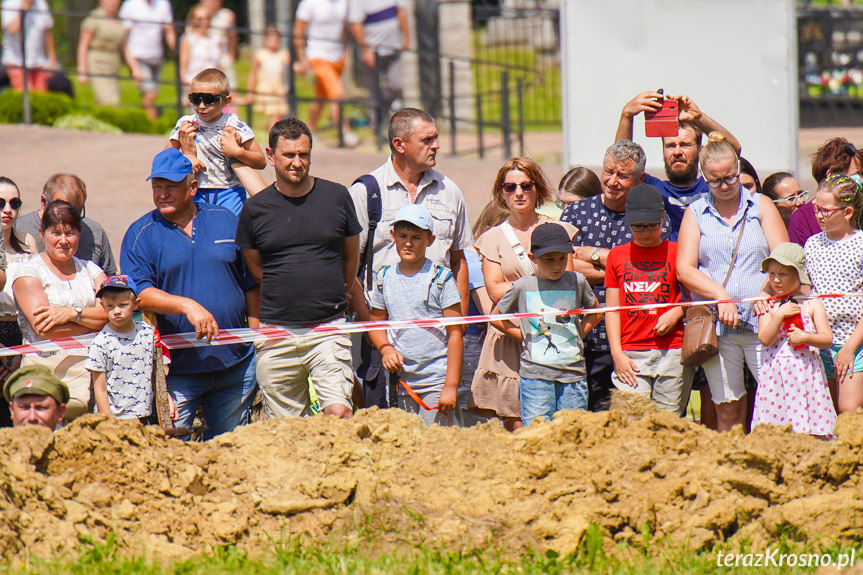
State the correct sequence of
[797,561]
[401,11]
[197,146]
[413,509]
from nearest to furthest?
[797,561]
[413,509]
[197,146]
[401,11]

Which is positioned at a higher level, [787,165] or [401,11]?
[401,11]

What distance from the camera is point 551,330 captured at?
6.23 metres

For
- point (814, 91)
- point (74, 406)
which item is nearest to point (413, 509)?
point (74, 406)

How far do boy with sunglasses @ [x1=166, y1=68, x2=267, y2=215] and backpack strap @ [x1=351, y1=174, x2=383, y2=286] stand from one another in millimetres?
726

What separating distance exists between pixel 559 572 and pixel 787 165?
7528mm

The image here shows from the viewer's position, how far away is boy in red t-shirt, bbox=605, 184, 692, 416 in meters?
6.18

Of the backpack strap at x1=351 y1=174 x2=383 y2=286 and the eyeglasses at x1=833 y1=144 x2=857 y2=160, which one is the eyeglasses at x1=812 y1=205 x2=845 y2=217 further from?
the backpack strap at x1=351 y1=174 x2=383 y2=286

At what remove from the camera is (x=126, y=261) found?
6.16m

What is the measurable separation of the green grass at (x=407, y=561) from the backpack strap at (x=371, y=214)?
90.1 inches

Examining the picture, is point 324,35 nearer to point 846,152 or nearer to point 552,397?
point 846,152

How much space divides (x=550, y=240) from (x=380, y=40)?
10.6 metres

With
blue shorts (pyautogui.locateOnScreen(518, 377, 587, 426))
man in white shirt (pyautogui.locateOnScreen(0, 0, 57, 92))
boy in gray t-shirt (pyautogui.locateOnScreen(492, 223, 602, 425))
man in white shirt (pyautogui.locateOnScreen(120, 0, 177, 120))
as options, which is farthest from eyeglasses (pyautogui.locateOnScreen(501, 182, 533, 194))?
man in white shirt (pyautogui.locateOnScreen(0, 0, 57, 92))

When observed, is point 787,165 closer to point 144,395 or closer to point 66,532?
point 144,395

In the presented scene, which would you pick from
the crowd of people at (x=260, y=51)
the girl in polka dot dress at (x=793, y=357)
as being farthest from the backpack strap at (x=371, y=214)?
the crowd of people at (x=260, y=51)
